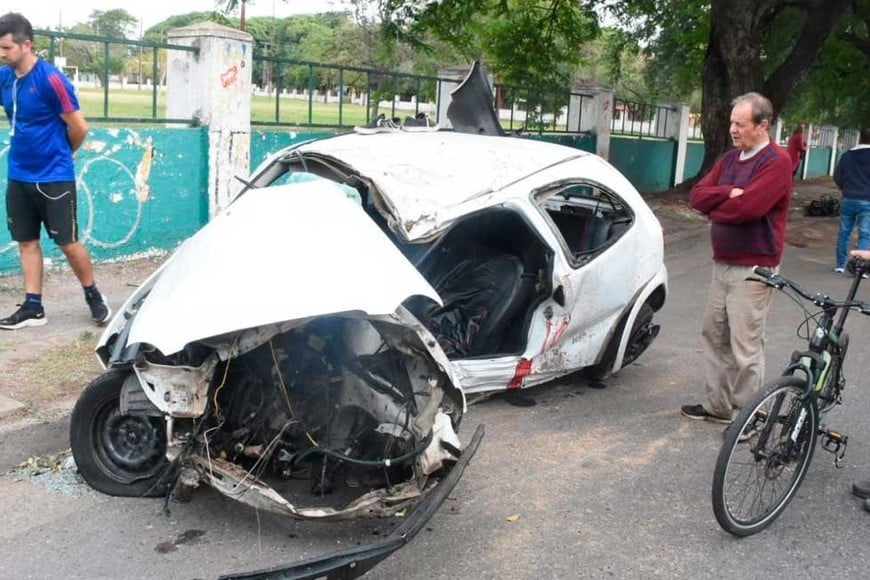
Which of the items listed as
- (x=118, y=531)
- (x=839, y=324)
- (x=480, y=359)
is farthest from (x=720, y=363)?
(x=118, y=531)

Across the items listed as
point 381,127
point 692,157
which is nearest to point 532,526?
point 381,127

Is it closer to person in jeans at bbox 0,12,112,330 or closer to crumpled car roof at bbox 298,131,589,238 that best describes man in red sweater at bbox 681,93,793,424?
crumpled car roof at bbox 298,131,589,238

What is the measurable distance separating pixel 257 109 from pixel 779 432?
280 inches

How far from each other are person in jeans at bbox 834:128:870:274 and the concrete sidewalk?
7.95 metres

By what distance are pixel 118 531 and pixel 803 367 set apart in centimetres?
320

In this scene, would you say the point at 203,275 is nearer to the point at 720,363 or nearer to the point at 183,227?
the point at 720,363

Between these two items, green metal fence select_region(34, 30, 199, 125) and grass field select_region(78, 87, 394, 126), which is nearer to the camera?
green metal fence select_region(34, 30, 199, 125)

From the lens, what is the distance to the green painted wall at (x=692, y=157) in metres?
21.7

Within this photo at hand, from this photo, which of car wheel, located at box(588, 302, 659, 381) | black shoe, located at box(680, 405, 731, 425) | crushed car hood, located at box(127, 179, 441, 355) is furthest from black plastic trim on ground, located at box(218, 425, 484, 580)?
car wheel, located at box(588, 302, 659, 381)

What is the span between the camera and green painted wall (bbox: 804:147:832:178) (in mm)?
31219

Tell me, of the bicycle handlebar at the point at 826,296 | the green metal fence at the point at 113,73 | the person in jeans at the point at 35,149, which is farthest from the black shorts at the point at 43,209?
the bicycle handlebar at the point at 826,296

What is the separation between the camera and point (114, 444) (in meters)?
4.07

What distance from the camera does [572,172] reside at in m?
5.63

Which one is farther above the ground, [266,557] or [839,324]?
[839,324]
